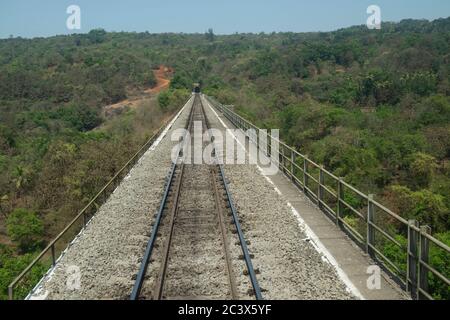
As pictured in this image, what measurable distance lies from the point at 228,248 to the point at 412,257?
3.54 meters

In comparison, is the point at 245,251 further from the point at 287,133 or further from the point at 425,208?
the point at 287,133

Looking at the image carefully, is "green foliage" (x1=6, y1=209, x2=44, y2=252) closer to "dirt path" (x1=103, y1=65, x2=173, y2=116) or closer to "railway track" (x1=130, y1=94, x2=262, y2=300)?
"railway track" (x1=130, y1=94, x2=262, y2=300)

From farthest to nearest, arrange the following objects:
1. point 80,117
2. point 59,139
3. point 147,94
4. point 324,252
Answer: point 147,94, point 80,117, point 59,139, point 324,252

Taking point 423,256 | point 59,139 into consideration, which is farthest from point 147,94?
point 423,256

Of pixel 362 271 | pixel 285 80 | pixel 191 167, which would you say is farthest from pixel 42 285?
pixel 285 80

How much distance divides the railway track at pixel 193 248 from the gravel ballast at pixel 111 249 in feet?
0.93

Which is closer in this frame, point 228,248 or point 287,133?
point 228,248

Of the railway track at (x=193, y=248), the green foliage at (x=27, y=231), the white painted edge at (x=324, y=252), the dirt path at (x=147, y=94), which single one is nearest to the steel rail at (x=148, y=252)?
the railway track at (x=193, y=248)

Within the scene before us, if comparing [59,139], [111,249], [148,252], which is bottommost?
[111,249]

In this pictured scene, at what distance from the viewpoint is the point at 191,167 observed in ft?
61.7

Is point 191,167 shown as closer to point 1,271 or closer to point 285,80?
point 1,271

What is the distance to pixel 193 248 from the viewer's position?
9797mm

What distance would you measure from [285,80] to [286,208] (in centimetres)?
7943

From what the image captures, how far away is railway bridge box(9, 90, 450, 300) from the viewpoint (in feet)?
25.3
